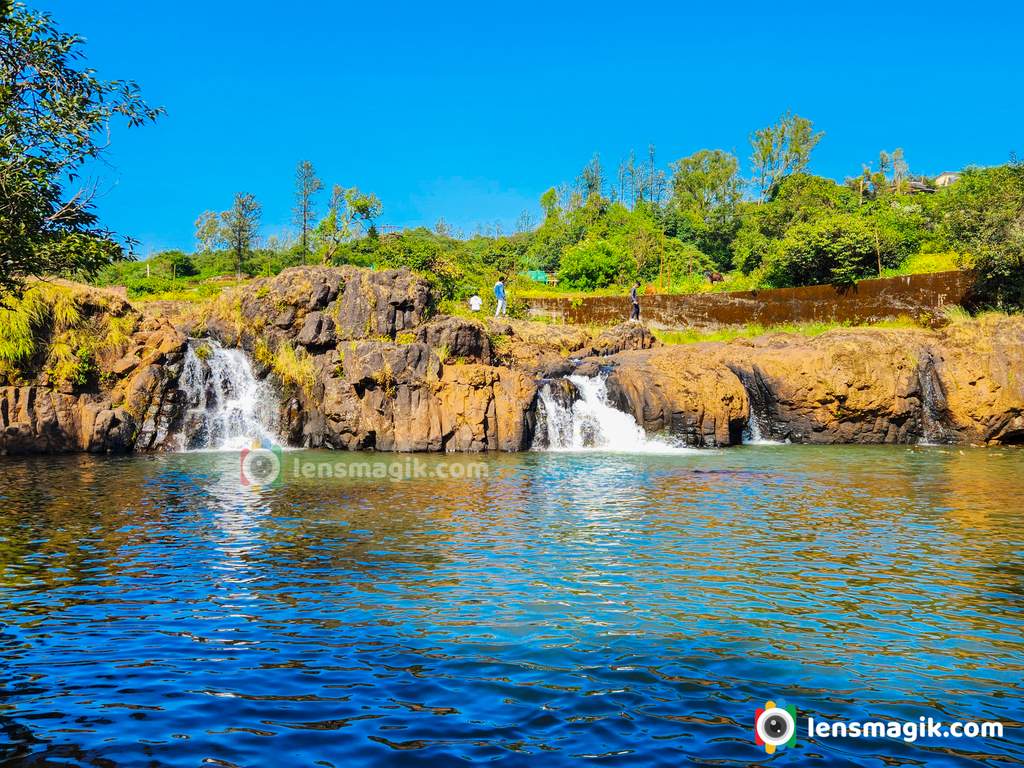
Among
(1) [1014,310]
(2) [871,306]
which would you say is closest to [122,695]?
(1) [1014,310]

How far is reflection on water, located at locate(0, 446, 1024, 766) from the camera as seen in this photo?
6.20m

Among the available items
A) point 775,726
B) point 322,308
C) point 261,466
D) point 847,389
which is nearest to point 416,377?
point 322,308

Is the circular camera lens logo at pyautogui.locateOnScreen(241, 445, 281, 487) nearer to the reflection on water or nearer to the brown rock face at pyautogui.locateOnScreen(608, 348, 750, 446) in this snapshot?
the reflection on water

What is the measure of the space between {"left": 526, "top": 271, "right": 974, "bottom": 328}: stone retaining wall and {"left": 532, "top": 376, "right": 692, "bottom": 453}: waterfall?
17.7 m

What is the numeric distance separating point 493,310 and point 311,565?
37062 mm

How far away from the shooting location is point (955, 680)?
24.5 feet

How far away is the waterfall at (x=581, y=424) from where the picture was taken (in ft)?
95.3

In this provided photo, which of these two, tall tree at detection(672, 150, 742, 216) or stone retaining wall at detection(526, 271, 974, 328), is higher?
tall tree at detection(672, 150, 742, 216)

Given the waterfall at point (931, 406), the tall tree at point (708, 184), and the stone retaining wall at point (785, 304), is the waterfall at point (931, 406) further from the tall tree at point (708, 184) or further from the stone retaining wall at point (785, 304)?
the tall tree at point (708, 184)

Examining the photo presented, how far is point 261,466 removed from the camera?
23344 mm

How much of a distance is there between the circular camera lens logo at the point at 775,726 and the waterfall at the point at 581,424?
2195cm

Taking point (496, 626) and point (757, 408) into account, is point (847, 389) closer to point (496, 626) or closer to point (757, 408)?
point (757, 408)

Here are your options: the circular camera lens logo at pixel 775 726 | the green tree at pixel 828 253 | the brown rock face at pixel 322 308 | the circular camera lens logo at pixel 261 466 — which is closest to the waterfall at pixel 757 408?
the brown rock face at pixel 322 308

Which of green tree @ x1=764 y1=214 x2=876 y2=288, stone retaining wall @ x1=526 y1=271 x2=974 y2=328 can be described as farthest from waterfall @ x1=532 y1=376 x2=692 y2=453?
green tree @ x1=764 y1=214 x2=876 y2=288
